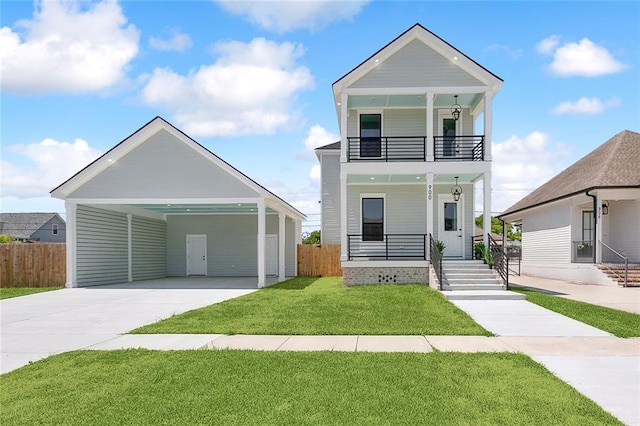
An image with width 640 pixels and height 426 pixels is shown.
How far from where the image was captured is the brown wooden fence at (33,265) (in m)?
17.3

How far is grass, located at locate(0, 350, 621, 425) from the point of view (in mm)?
4008

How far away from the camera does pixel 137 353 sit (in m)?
6.28

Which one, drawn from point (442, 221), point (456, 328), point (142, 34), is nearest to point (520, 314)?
point (456, 328)

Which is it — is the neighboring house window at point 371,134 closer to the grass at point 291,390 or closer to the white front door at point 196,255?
the white front door at point 196,255

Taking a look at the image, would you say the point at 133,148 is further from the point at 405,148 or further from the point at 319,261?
the point at 319,261

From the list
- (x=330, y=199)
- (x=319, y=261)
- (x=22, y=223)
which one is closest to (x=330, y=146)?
(x=330, y=199)

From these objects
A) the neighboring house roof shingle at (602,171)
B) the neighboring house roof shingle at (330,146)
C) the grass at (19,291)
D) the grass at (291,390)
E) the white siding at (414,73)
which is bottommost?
the grass at (19,291)

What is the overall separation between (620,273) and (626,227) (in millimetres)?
2586

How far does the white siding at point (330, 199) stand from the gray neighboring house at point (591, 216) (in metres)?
10.8

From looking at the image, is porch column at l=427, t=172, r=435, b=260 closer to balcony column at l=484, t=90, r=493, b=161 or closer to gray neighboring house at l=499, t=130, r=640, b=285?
balcony column at l=484, t=90, r=493, b=161

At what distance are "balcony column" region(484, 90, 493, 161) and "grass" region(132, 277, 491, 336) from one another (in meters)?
5.99

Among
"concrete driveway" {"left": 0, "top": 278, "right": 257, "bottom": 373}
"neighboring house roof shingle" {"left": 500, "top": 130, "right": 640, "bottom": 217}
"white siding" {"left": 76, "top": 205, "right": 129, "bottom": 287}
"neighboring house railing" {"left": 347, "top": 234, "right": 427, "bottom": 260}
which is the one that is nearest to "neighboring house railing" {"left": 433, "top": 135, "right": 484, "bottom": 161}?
"neighboring house railing" {"left": 347, "top": 234, "right": 427, "bottom": 260}

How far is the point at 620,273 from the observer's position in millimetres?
16609

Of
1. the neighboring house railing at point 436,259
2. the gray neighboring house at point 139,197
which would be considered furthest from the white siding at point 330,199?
the neighboring house railing at point 436,259
